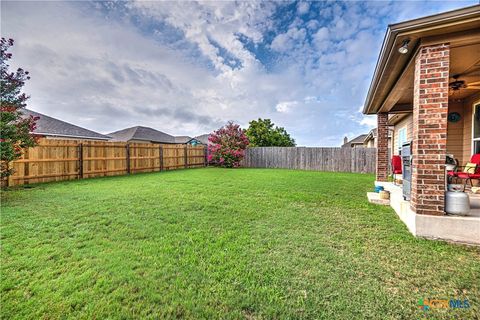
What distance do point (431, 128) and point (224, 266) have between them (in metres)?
→ 3.37

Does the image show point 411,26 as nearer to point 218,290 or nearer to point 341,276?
point 341,276

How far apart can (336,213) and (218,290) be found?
3.23 metres

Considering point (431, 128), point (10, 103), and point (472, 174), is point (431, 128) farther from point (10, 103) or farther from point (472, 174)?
point (10, 103)

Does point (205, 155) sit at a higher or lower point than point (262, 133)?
lower

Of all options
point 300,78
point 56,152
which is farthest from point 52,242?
point 300,78

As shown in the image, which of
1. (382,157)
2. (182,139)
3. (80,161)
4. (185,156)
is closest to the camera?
(382,157)

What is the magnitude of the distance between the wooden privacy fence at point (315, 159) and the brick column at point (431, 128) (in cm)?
1145

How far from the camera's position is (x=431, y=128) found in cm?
301

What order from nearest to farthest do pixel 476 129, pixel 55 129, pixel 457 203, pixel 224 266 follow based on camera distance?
pixel 224 266 < pixel 457 203 < pixel 476 129 < pixel 55 129

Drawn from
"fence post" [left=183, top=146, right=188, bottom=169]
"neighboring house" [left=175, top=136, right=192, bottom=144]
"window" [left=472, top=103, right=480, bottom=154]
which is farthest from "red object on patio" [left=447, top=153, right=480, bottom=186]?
"neighboring house" [left=175, top=136, right=192, bottom=144]

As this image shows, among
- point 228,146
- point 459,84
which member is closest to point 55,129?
point 228,146

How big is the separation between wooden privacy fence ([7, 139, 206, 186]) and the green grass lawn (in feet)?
15.3

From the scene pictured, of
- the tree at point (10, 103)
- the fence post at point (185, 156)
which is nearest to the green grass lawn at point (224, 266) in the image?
the tree at point (10, 103)

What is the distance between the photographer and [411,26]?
287 cm
